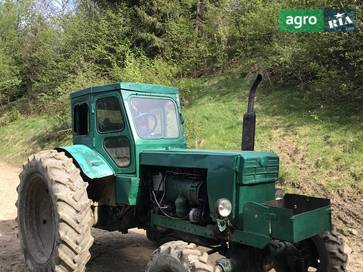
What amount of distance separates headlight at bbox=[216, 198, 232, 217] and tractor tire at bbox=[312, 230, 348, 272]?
1109 mm

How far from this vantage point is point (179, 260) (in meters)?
4.49

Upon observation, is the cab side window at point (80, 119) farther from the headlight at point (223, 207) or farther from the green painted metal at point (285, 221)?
the green painted metal at point (285, 221)

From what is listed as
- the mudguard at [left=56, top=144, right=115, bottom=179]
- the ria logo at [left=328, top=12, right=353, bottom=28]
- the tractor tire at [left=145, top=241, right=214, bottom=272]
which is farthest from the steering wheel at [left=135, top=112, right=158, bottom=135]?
the ria logo at [left=328, top=12, right=353, bottom=28]

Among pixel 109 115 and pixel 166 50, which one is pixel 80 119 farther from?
pixel 166 50

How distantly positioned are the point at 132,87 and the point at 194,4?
16.4 meters

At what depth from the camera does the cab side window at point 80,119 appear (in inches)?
263

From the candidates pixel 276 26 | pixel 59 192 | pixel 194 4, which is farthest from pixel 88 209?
pixel 194 4

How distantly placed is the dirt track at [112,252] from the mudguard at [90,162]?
4.89ft

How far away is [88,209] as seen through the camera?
18.3 ft

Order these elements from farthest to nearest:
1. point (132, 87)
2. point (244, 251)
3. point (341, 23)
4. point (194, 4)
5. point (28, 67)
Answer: point (28, 67) < point (194, 4) < point (341, 23) < point (132, 87) < point (244, 251)

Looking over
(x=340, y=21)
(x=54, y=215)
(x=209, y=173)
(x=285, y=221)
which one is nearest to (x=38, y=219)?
(x=54, y=215)

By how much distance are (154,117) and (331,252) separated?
8.59ft

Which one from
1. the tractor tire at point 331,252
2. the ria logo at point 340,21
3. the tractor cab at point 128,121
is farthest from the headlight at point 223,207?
the ria logo at point 340,21

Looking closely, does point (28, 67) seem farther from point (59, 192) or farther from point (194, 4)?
point (59, 192)
